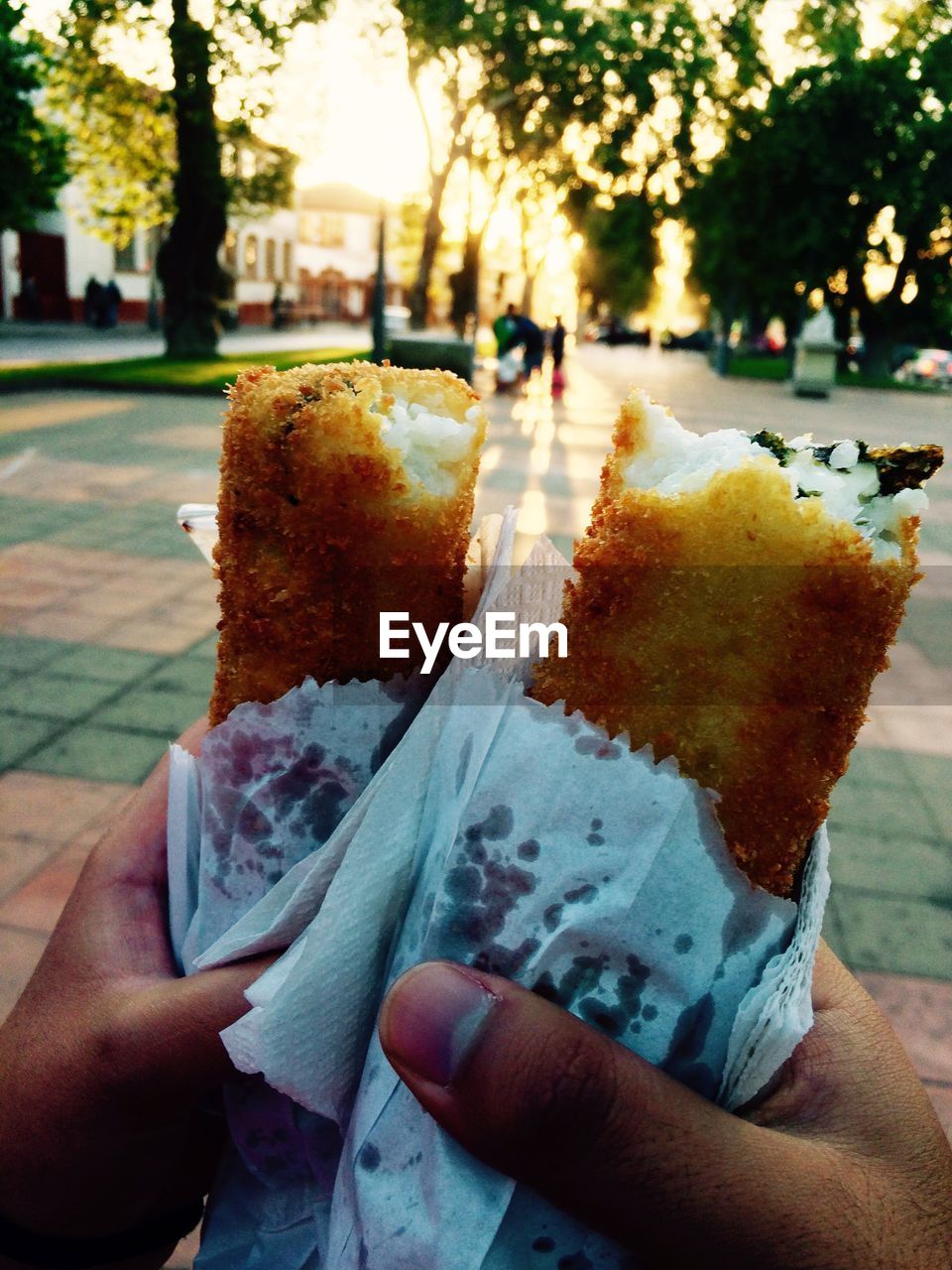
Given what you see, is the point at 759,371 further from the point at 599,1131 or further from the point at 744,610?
the point at 599,1131

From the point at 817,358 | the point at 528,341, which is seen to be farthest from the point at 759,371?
the point at 528,341

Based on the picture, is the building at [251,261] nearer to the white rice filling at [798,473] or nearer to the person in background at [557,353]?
the person in background at [557,353]

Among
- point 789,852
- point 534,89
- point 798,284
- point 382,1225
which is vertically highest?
point 534,89

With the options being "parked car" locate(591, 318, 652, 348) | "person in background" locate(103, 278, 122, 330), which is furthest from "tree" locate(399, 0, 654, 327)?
"parked car" locate(591, 318, 652, 348)

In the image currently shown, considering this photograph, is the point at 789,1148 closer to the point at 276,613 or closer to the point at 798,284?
the point at 276,613

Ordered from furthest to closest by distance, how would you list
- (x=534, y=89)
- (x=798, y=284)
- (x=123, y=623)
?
(x=798, y=284), (x=534, y=89), (x=123, y=623)

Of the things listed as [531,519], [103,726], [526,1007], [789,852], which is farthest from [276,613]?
[531,519]

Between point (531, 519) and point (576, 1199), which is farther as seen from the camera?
point (531, 519)
